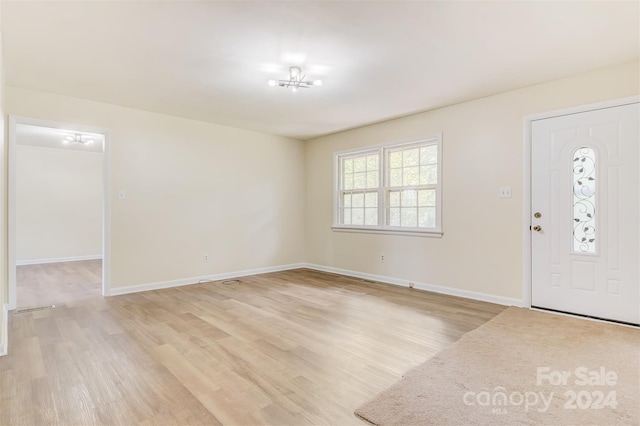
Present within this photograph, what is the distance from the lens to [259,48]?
2.74 meters

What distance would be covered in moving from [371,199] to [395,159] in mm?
773

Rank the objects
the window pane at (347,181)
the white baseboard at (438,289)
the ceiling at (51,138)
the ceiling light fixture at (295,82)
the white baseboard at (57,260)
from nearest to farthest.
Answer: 1. the ceiling light fixture at (295,82)
2. the white baseboard at (438,289)
3. the ceiling at (51,138)
4. the window pane at (347,181)
5. the white baseboard at (57,260)

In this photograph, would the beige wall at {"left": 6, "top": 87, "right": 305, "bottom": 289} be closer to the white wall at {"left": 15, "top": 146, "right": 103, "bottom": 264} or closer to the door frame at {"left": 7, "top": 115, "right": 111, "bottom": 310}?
the door frame at {"left": 7, "top": 115, "right": 111, "bottom": 310}

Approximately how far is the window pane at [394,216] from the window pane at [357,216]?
0.59 meters

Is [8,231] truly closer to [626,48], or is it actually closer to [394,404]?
[394,404]

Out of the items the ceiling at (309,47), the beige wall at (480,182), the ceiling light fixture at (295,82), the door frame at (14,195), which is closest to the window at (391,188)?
the beige wall at (480,182)

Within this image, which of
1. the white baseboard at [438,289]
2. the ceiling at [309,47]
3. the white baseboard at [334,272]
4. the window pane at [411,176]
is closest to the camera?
the ceiling at [309,47]

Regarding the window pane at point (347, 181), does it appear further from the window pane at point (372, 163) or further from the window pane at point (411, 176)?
the window pane at point (411, 176)

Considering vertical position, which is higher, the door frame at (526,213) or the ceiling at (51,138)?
the ceiling at (51,138)

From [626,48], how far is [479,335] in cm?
276

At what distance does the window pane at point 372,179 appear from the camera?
5.27 meters

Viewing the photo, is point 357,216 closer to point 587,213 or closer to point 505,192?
point 505,192

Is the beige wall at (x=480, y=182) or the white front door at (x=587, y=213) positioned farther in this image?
the beige wall at (x=480, y=182)

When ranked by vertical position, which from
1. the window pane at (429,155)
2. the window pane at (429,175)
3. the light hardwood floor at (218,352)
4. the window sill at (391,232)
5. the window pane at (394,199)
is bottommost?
the light hardwood floor at (218,352)
